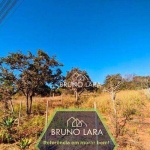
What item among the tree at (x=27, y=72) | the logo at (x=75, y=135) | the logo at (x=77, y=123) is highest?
the tree at (x=27, y=72)

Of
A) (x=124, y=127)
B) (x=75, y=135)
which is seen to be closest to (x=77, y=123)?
(x=75, y=135)

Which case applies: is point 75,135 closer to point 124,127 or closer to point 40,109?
point 124,127

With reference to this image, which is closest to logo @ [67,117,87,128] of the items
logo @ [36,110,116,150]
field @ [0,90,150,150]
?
logo @ [36,110,116,150]

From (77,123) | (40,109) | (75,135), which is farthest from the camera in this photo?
(40,109)

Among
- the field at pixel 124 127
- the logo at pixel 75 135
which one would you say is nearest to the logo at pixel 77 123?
the logo at pixel 75 135

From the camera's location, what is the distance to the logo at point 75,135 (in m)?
5.20

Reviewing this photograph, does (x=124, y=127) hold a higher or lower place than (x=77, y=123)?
lower

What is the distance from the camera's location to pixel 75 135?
19.4ft

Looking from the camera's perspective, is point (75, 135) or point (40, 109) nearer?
point (75, 135)

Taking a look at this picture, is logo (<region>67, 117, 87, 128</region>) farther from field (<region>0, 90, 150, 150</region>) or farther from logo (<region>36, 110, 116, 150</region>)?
field (<region>0, 90, 150, 150</region>)

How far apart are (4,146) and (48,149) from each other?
147cm

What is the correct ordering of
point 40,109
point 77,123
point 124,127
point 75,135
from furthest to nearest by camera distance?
point 40,109 < point 124,127 < point 77,123 < point 75,135

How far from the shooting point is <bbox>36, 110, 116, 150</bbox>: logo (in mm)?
5195

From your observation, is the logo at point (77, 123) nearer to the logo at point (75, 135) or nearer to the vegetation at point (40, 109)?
the logo at point (75, 135)
